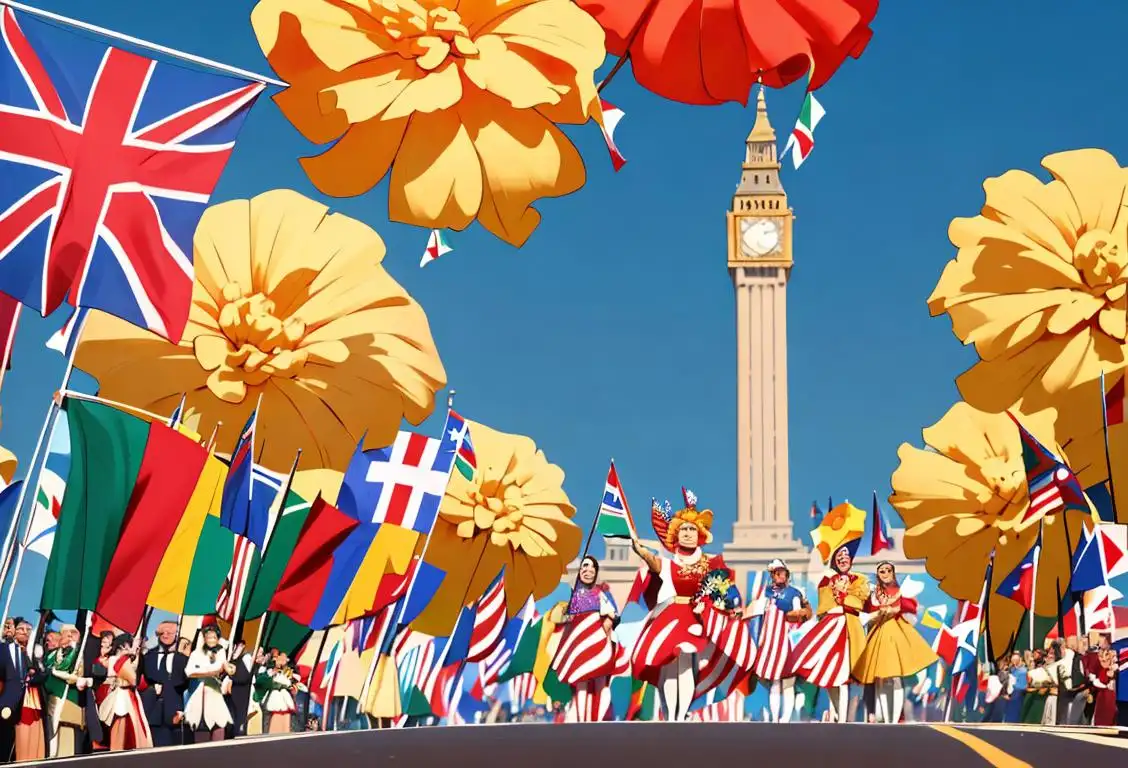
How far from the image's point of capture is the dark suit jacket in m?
14.1

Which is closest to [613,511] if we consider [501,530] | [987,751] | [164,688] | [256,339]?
[501,530]

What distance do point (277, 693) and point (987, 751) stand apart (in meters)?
9.27

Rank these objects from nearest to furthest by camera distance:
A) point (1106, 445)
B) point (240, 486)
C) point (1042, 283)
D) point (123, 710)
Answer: point (123, 710) → point (240, 486) → point (1042, 283) → point (1106, 445)

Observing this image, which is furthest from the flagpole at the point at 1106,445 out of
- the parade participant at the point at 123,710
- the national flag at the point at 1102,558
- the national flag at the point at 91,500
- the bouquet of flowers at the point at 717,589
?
the national flag at the point at 91,500

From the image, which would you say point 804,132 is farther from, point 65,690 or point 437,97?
point 65,690

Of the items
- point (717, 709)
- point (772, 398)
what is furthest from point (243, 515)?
point (772, 398)

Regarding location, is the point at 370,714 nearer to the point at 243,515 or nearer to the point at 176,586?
the point at 243,515

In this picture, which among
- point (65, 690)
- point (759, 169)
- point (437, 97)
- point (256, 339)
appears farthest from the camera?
point (759, 169)

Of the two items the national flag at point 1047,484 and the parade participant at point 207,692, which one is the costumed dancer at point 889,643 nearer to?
the national flag at point 1047,484

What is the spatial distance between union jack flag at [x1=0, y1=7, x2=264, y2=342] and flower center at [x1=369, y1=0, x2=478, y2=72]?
33.8 inches

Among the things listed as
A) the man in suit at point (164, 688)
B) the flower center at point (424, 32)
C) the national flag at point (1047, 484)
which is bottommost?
the man in suit at point (164, 688)

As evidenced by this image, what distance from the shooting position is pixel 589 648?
20984 millimetres

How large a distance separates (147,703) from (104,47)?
17.3 ft

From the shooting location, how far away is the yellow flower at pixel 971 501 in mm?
22859
